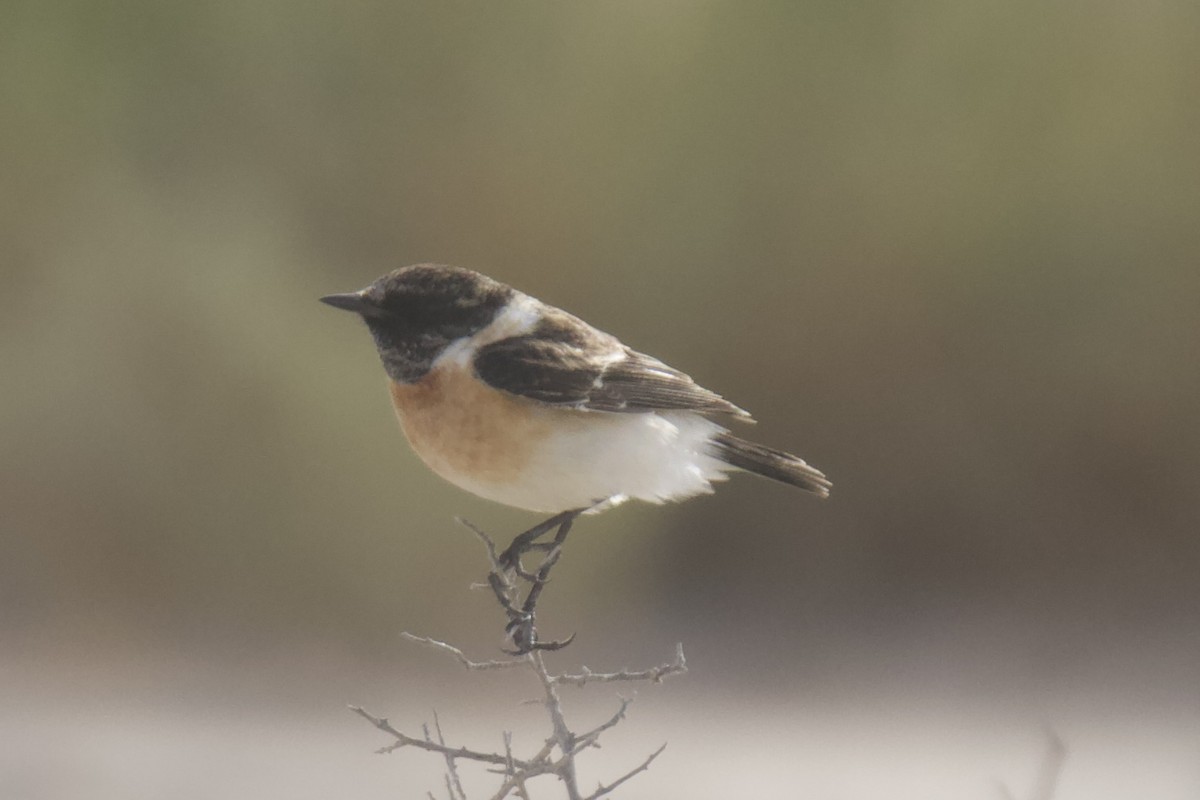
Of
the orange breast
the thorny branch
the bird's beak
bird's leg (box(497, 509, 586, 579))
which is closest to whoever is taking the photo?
the thorny branch

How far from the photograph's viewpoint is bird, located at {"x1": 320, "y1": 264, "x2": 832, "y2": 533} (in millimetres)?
3090

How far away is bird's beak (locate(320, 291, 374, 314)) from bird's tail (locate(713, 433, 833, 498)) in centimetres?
88

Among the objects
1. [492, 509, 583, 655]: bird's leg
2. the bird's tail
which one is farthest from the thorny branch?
the bird's tail

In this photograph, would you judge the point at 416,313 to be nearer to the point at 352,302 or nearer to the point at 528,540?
the point at 352,302

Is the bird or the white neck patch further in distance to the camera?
the white neck patch

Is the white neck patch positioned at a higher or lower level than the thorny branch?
higher

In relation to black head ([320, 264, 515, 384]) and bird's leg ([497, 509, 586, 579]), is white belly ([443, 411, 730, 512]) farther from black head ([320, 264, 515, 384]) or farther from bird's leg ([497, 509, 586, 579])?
black head ([320, 264, 515, 384])

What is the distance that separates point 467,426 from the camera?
308 centimetres

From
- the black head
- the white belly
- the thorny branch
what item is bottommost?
the thorny branch

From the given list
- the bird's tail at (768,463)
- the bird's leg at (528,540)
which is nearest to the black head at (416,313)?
the bird's leg at (528,540)

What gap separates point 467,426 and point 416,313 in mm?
370

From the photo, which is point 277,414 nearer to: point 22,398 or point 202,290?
point 202,290

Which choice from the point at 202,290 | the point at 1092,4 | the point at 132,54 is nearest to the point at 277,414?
the point at 202,290

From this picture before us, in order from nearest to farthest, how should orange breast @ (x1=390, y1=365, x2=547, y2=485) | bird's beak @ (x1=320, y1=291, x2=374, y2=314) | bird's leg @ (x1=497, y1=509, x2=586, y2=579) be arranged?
1. orange breast @ (x1=390, y1=365, x2=547, y2=485)
2. bird's beak @ (x1=320, y1=291, x2=374, y2=314)
3. bird's leg @ (x1=497, y1=509, x2=586, y2=579)
